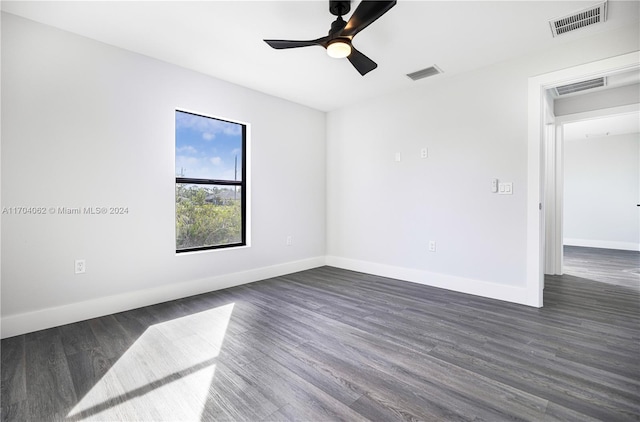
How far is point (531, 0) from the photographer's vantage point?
2.21 meters

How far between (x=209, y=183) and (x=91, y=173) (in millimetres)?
1185

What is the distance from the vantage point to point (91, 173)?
2.66 meters

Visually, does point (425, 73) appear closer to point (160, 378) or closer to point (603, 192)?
point (160, 378)

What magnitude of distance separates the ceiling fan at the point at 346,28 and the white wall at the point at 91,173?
1577 millimetres

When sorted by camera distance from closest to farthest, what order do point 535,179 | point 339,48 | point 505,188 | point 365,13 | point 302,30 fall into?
point 365,13, point 339,48, point 302,30, point 535,179, point 505,188

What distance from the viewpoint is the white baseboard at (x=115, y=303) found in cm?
232

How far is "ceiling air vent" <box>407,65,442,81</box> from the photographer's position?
3312 mm

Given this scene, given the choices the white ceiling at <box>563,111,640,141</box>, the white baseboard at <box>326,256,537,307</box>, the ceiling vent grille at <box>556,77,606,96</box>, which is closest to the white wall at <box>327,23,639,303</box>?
the white baseboard at <box>326,256,537,307</box>

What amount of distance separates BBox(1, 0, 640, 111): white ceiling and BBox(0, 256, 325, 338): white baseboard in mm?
2373

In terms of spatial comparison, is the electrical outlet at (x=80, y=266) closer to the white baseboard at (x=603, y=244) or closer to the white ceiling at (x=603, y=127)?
the white ceiling at (x=603, y=127)

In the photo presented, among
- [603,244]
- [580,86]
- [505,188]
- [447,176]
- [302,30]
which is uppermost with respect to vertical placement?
[302,30]

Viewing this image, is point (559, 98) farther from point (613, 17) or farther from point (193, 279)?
point (193, 279)

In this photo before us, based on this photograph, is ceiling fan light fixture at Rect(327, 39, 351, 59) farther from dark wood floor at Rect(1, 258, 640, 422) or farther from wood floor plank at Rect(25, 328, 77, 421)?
wood floor plank at Rect(25, 328, 77, 421)

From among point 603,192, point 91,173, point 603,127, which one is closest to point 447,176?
point 91,173
